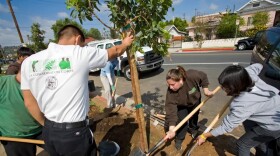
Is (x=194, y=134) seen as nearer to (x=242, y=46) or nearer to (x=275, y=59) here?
(x=275, y=59)

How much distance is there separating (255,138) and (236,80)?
81cm

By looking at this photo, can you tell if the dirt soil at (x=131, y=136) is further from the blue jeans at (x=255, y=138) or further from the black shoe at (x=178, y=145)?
the blue jeans at (x=255, y=138)

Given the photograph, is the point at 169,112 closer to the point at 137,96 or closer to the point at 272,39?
the point at 137,96

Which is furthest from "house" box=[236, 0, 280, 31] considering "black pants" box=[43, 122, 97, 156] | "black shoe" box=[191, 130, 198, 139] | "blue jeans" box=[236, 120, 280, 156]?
"black pants" box=[43, 122, 97, 156]

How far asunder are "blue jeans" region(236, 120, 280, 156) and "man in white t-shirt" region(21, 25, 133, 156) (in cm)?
176

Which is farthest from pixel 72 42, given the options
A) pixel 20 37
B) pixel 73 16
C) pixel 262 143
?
pixel 20 37

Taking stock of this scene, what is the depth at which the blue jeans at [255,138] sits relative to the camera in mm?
1870

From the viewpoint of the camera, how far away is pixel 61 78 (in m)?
1.52

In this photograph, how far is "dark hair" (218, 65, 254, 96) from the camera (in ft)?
5.43

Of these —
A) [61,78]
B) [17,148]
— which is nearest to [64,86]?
[61,78]

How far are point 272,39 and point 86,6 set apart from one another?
303 cm

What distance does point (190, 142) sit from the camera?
3104 mm

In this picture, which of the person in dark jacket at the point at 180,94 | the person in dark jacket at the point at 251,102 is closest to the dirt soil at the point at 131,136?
the person in dark jacket at the point at 180,94

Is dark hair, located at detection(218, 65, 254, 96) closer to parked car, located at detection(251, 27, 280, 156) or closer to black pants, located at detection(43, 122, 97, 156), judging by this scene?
parked car, located at detection(251, 27, 280, 156)
